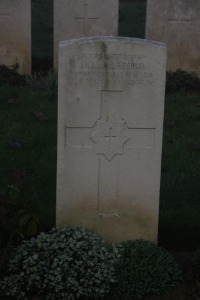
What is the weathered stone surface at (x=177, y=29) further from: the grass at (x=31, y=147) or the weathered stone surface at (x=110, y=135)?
the weathered stone surface at (x=110, y=135)

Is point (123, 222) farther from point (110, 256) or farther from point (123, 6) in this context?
point (123, 6)

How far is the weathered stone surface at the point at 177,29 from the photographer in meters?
11.7

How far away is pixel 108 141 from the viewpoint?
493 centimetres

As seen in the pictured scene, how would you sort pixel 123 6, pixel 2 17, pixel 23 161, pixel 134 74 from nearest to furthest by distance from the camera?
pixel 134 74
pixel 23 161
pixel 2 17
pixel 123 6

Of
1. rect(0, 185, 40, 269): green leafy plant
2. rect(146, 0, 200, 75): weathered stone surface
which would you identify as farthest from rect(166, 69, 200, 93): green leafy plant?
rect(0, 185, 40, 269): green leafy plant

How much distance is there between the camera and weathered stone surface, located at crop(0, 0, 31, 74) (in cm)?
1131

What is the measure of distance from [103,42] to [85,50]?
14 centimetres

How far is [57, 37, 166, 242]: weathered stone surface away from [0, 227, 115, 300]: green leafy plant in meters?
0.39

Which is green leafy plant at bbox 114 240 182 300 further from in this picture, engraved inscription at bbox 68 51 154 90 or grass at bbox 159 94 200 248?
engraved inscription at bbox 68 51 154 90

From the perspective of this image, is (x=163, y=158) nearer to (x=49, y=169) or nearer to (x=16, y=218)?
(x=49, y=169)

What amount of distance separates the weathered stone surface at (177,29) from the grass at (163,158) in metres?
1.91

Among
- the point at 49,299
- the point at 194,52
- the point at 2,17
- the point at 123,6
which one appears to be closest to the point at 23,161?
the point at 49,299

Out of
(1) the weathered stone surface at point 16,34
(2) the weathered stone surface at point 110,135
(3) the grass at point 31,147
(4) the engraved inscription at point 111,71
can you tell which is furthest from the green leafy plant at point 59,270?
(1) the weathered stone surface at point 16,34

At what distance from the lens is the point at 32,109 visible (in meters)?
8.74
